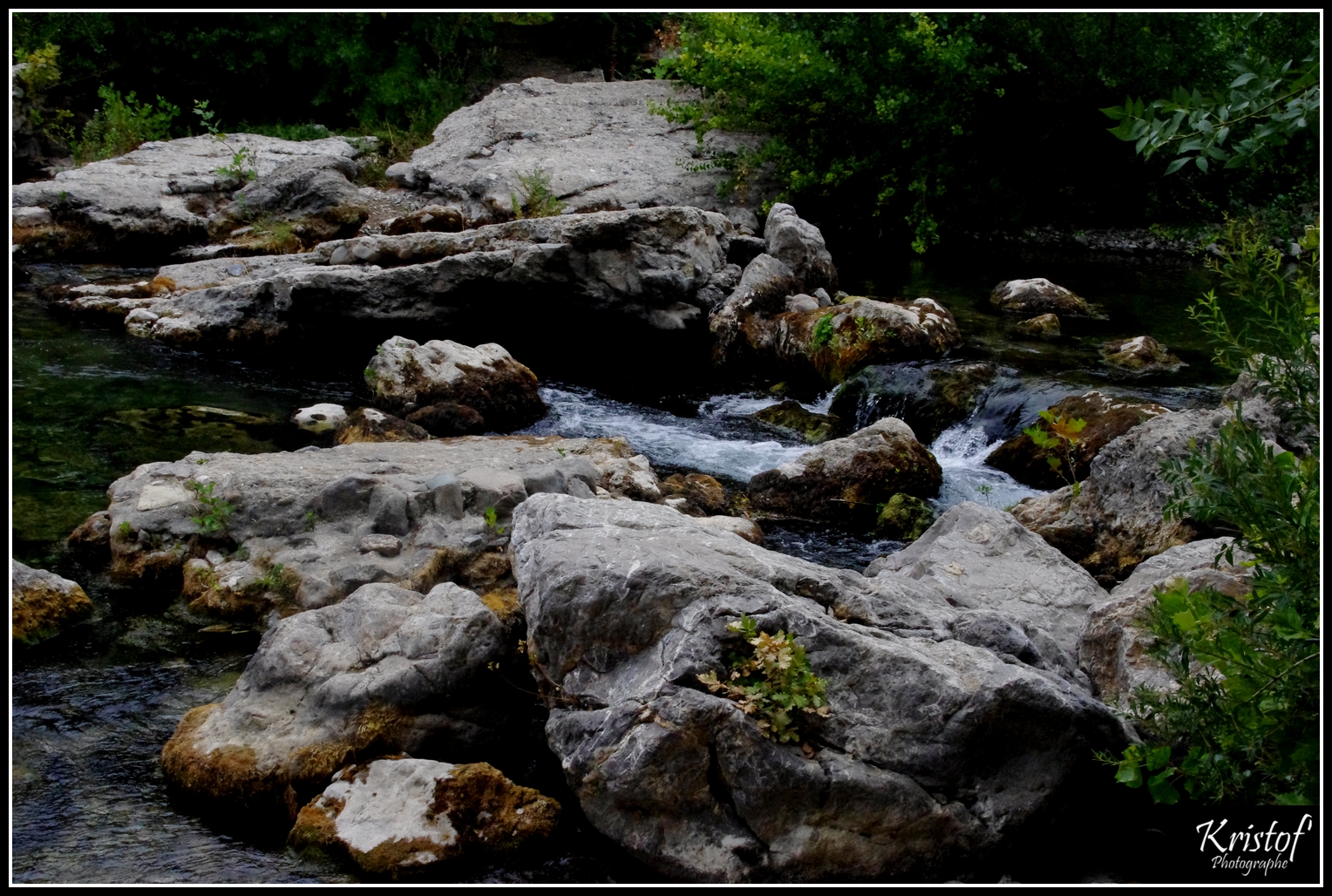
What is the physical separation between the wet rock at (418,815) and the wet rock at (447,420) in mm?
6393

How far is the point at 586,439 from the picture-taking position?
10.3 m

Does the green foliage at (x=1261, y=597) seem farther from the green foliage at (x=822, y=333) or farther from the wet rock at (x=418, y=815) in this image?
the green foliage at (x=822, y=333)

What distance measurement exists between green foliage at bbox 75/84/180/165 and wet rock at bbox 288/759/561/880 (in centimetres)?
2166

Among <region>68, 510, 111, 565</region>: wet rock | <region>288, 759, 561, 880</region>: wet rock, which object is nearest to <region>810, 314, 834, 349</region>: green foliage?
<region>68, 510, 111, 565</region>: wet rock

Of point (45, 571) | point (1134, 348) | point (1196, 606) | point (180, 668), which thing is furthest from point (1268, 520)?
point (1134, 348)

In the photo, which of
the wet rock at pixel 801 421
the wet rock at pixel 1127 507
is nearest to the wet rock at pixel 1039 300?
the wet rock at pixel 801 421

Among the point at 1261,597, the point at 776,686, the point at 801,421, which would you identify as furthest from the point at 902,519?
the point at 1261,597

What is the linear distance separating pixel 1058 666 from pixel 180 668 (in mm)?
5095

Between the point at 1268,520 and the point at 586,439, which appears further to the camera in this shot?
the point at 586,439

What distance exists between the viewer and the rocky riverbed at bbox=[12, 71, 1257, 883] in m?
4.57

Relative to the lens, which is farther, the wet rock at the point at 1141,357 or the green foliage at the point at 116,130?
the green foliage at the point at 116,130

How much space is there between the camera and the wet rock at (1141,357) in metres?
12.8

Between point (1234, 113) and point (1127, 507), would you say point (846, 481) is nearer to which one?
point (1127, 507)

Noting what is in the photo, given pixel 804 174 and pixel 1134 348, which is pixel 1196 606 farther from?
pixel 804 174
